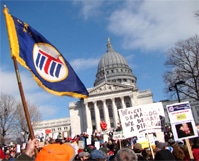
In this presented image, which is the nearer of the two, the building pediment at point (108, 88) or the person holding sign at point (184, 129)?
the person holding sign at point (184, 129)

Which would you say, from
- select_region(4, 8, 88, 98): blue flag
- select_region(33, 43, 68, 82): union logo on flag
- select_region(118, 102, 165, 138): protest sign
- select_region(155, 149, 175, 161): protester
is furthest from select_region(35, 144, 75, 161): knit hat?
select_region(118, 102, 165, 138): protest sign

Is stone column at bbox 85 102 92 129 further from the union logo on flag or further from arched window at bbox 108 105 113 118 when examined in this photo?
the union logo on flag

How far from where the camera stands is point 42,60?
4828 millimetres

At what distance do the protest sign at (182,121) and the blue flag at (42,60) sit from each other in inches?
75.9

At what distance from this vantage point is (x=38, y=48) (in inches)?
196

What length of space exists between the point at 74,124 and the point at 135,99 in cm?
1824

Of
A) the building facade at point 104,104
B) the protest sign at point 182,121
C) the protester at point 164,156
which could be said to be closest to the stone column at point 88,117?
the building facade at point 104,104

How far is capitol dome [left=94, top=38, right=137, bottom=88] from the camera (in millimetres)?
84250

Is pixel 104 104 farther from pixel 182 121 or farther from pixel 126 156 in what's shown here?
pixel 126 156

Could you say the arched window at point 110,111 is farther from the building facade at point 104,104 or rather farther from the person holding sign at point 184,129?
the person holding sign at point 184,129

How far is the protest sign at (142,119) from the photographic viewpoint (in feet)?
21.2

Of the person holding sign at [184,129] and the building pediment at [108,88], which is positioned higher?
the building pediment at [108,88]

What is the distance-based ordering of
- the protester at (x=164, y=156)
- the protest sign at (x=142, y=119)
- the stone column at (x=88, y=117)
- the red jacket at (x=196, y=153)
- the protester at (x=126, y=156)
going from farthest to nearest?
1. the stone column at (x=88, y=117)
2. the protest sign at (x=142, y=119)
3. the red jacket at (x=196, y=153)
4. the protester at (x=164, y=156)
5. the protester at (x=126, y=156)

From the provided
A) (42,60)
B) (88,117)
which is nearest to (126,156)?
(42,60)
